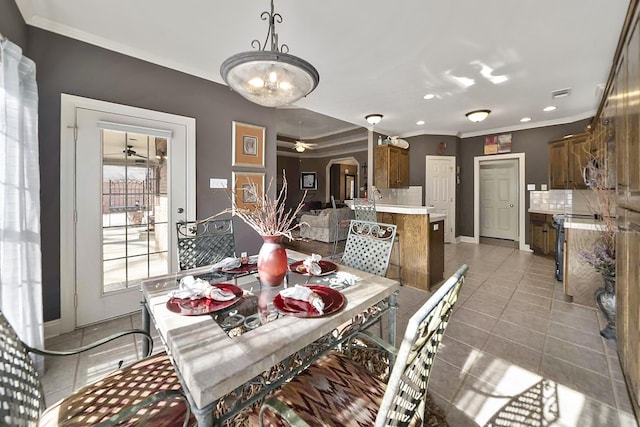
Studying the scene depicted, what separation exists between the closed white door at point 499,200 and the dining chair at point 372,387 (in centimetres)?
673

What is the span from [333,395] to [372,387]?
0.56ft

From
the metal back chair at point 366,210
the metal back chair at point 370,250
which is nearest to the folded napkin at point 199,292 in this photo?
the metal back chair at point 370,250

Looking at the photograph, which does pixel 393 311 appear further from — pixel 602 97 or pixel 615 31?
pixel 602 97

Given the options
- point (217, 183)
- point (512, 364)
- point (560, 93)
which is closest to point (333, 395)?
point (512, 364)

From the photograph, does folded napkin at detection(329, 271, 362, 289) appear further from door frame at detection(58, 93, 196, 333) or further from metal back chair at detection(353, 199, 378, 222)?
door frame at detection(58, 93, 196, 333)

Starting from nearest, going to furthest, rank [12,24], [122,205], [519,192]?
1. [12,24]
2. [122,205]
3. [519,192]

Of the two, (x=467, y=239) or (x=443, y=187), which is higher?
(x=443, y=187)

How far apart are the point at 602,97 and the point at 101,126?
605cm

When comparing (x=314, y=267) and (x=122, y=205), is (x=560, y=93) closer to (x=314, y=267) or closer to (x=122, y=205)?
(x=314, y=267)

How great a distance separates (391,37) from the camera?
7.80 feet

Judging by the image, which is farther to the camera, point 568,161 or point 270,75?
point 568,161

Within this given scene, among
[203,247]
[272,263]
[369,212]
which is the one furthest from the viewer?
[369,212]

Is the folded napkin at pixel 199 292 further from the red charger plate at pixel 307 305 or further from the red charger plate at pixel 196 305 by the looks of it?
the red charger plate at pixel 307 305

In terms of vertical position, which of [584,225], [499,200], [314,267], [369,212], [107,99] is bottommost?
[314,267]
